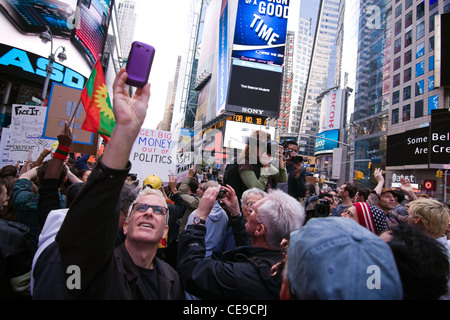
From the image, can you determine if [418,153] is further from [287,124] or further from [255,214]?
[287,124]

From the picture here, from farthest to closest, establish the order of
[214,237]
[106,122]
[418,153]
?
1. [418,153]
2. [106,122]
3. [214,237]

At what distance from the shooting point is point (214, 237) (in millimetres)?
3121

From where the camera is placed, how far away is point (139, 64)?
1479mm

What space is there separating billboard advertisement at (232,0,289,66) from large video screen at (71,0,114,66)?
13.9 meters

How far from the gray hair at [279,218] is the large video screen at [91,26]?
A: 26.6 m

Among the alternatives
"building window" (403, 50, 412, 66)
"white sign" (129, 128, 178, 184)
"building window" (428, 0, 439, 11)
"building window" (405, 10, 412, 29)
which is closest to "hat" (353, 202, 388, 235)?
"white sign" (129, 128, 178, 184)

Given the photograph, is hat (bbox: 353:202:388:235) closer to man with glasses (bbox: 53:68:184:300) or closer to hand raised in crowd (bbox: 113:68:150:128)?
man with glasses (bbox: 53:68:184:300)

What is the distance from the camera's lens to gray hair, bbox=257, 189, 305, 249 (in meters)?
2.01

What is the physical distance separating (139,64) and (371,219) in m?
2.45

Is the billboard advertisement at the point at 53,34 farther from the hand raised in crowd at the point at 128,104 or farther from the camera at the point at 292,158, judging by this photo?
the hand raised in crowd at the point at 128,104

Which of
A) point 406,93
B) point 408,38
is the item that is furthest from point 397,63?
point 406,93
